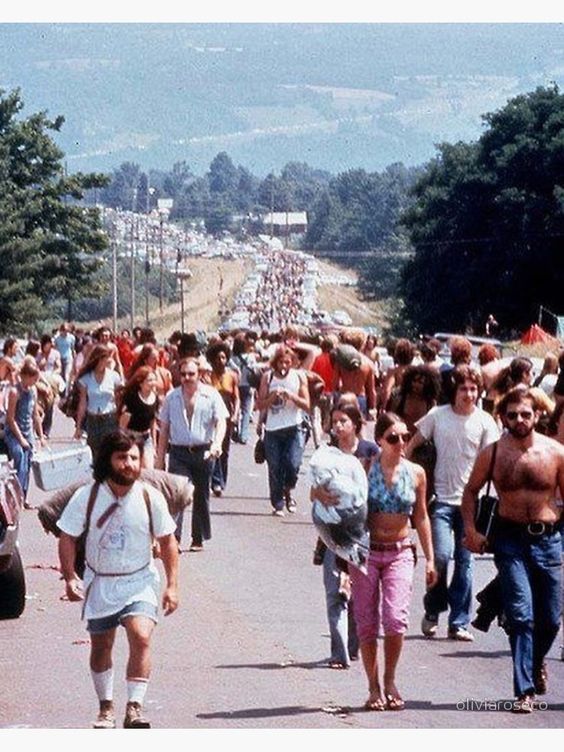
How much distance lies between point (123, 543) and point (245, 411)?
62.7ft

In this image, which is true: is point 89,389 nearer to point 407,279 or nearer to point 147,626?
point 147,626

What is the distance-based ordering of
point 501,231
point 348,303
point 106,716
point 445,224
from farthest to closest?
point 348,303, point 445,224, point 501,231, point 106,716

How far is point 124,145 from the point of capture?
23.1m

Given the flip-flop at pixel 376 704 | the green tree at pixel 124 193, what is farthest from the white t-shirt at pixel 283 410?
the green tree at pixel 124 193

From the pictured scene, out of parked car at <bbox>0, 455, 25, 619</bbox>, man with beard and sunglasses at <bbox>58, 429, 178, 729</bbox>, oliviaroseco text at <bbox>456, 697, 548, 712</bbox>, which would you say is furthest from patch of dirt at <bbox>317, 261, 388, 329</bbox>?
man with beard and sunglasses at <bbox>58, 429, 178, 729</bbox>

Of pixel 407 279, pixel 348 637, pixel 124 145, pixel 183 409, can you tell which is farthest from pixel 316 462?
pixel 407 279

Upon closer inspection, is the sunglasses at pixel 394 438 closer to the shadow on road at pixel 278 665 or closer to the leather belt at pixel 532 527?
the leather belt at pixel 532 527

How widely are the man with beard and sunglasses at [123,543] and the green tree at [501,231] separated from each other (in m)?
43.6

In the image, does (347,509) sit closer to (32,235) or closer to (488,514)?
(488,514)

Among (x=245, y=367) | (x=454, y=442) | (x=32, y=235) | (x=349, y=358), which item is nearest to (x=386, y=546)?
(x=454, y=442)

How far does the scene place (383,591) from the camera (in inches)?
428

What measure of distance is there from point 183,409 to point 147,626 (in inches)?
251

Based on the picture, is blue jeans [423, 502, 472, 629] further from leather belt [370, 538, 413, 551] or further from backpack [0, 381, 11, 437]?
backpack [0, 381, 11, 437]

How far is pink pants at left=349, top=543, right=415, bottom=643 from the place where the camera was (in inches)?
425
